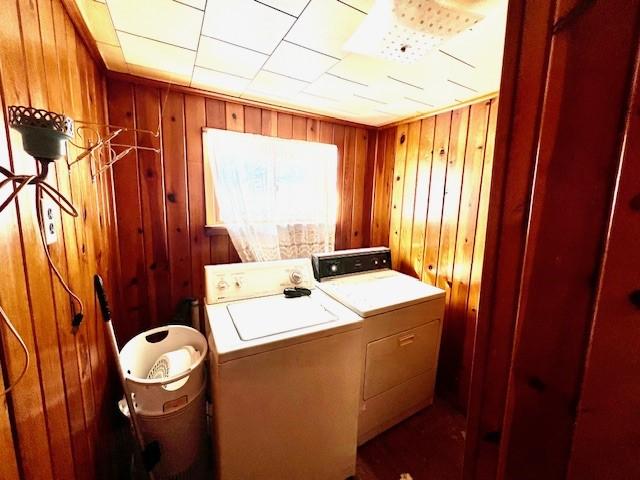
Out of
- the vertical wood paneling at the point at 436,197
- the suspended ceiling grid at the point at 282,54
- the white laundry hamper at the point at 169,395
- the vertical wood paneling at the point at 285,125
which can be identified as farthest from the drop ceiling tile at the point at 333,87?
the white laundry hamper at the point at 169,395

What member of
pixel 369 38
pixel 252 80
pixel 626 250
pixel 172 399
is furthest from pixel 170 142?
pixel 626 250

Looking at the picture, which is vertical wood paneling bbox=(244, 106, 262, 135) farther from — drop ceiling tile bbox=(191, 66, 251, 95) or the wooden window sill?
the wooden window sill

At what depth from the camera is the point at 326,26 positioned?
110 centimetres

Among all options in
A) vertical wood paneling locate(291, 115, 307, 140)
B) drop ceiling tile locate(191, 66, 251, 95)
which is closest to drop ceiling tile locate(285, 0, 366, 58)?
drop ceiling tile locate(191, 66, 251, 95)

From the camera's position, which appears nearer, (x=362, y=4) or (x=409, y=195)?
(x=362, y=4)

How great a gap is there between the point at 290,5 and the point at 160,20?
55cm

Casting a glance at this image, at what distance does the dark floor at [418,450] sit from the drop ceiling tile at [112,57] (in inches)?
101

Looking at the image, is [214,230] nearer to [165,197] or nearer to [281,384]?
[165,197]

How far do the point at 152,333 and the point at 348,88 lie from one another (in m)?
1.85

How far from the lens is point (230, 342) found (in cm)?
114

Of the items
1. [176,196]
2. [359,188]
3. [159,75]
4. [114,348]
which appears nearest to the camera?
[114,348]

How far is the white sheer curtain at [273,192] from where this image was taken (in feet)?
6.30

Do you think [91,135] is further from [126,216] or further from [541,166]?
[541,166]

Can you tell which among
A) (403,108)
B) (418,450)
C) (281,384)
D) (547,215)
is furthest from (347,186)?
(547,215)
